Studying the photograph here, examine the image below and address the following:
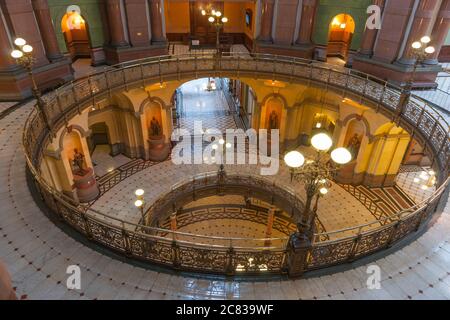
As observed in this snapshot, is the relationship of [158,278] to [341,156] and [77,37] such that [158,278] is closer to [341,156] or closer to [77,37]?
[341,156]

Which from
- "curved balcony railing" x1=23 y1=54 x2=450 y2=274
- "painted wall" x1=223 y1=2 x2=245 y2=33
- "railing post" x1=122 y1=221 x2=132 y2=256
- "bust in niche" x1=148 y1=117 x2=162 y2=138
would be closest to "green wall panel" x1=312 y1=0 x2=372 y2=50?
"curved balcony railing" x1=23 y1=54 x2=450 y2=274

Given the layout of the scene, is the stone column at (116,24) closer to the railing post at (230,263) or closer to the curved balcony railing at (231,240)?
the curved balcony railing at (231,240)

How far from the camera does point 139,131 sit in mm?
16531

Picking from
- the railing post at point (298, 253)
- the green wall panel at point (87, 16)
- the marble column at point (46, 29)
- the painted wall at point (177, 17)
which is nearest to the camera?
the railing post at point (298, 253)

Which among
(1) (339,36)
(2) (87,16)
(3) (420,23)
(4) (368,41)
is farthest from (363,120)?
(2) (87,16)

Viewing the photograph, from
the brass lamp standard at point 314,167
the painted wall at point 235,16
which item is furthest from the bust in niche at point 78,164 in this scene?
the painted wall at point 235,16

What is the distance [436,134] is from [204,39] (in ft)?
54.2

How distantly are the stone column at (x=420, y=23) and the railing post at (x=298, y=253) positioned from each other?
1107cm

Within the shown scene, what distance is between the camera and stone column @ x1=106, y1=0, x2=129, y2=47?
601 inches

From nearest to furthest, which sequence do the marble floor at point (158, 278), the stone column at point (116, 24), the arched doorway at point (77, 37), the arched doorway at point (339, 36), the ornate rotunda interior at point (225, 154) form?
the marble floor at point (158, 278), the ornate rotunda interior at point (225, 154), the stone column at point (116, 24), the arched doorway at point (77, 37), the arched doorway at point (339, 36)

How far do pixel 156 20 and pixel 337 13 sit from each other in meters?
9.04

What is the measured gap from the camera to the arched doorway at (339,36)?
738 inches

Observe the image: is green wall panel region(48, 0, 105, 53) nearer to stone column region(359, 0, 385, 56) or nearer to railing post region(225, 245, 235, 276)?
stone column region(359, 0, 385, 56)

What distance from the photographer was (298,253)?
18.7 feet
